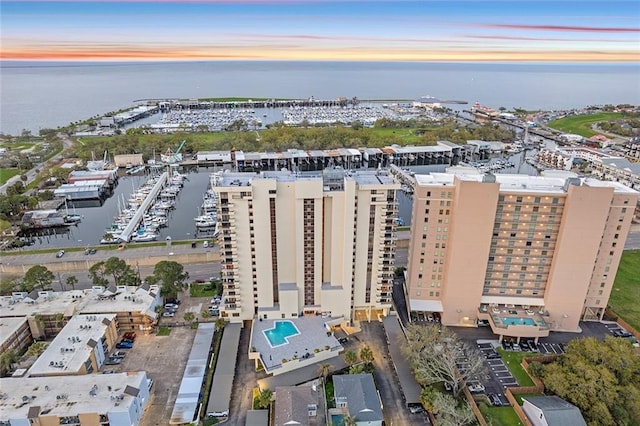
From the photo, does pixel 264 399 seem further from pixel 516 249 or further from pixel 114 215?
pixel 114 215

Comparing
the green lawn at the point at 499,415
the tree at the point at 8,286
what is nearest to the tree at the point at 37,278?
the tree at the point at 8,286

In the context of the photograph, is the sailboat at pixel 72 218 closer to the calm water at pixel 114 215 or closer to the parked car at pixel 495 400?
the calm water at pixel 114 215

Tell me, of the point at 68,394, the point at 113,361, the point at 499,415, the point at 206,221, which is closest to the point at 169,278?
the point at 113,361

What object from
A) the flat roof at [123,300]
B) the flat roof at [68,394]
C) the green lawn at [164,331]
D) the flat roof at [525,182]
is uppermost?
the flat roof at [525,182]

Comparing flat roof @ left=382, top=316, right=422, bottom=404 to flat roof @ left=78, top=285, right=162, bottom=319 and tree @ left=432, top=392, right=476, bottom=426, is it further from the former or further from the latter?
flat roof @ left=78, top=285, right=162, bottom=319

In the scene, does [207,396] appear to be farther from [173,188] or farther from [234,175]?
[173,188]

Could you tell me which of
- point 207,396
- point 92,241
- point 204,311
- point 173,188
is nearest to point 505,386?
point 207,396

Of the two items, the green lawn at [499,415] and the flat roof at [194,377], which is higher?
the flat roof at [194,377]

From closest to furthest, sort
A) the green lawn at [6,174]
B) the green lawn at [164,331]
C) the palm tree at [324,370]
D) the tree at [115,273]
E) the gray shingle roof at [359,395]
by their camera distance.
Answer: the gray shingle roof at [359,395]
the palm tree at [324,370]
the green lawn at [164,331]
the tree at [115,273]
the green lawn at [6,174]
